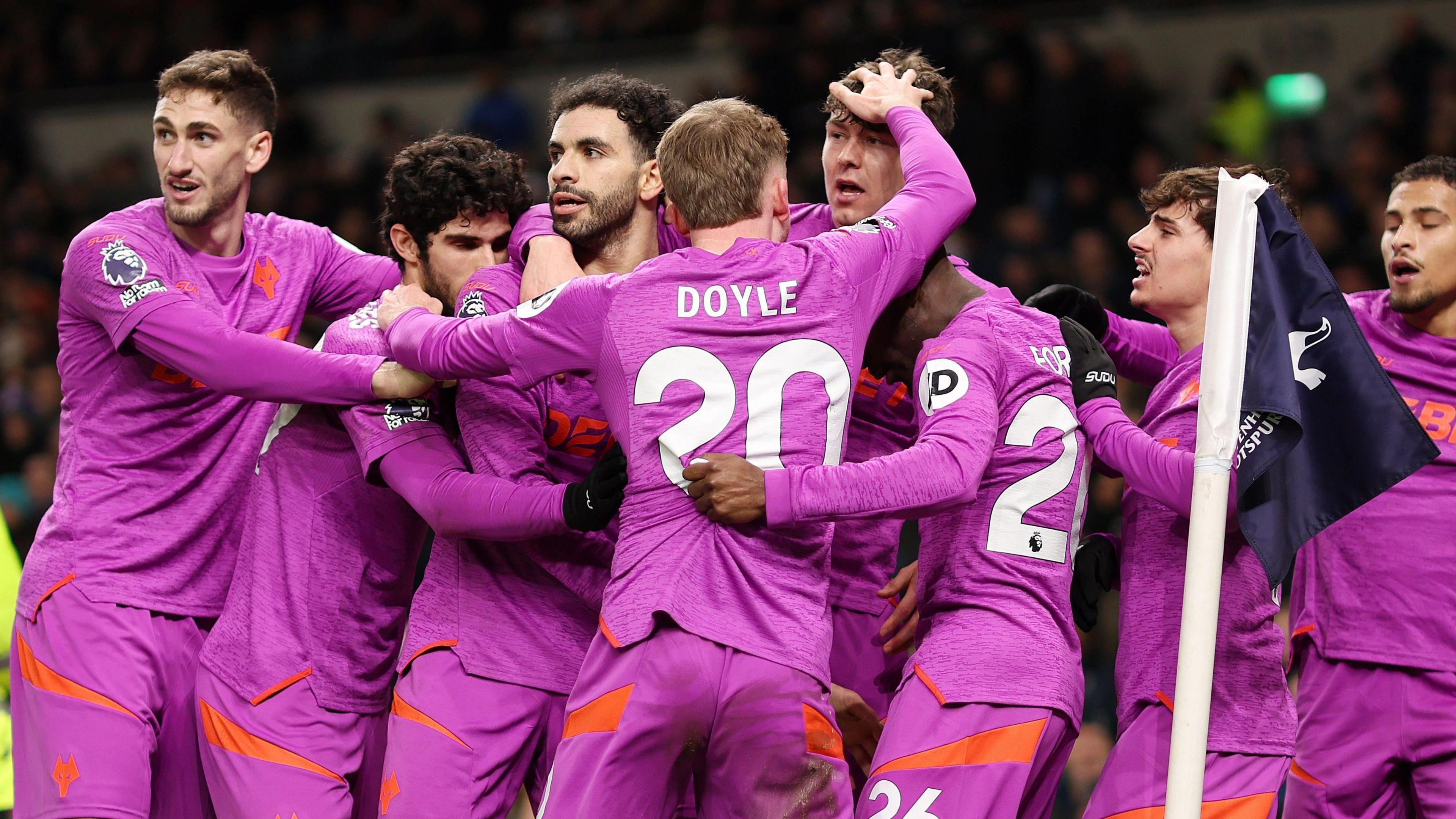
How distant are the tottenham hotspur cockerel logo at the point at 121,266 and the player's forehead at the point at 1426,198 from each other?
418 cm

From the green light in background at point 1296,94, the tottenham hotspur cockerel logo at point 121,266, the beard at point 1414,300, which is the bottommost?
the beard at point 1414,300

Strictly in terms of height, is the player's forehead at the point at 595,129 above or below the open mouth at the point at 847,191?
above

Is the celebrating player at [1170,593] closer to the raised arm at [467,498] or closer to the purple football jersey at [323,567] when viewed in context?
the raised arm at [467,498]

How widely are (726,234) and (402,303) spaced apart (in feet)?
3.84

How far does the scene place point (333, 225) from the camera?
14.4 meters

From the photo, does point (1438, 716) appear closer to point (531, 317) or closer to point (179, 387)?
point (531, 317)

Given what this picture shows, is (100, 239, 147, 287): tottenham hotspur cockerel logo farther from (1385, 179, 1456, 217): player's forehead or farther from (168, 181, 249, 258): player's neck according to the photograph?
(1385, 179, 1456, 217): player's forehead


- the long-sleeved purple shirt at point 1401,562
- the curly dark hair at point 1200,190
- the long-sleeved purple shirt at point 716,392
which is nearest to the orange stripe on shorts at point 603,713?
the long-sleeved purple shirt at point 716,392

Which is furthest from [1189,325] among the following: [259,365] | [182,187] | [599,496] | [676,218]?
[182,187]

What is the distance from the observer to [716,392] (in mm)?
3934

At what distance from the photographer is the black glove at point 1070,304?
16.9 feet

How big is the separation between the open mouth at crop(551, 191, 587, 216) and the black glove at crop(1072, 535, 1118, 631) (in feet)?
6.14

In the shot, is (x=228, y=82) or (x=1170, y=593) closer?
(x=1170, y=593)

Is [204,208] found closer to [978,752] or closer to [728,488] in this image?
[728,488]
